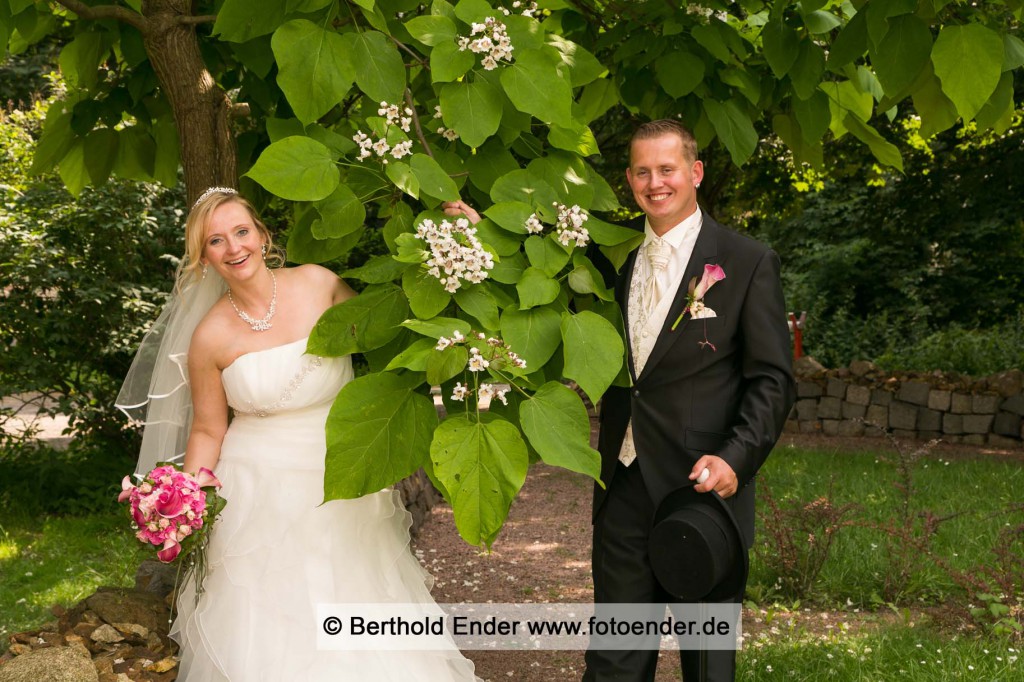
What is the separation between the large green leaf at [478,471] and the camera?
1.75 meters

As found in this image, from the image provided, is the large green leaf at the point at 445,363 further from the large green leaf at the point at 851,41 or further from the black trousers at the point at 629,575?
the large green leaf at the point at 851,41

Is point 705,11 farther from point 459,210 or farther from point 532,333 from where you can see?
point 532,333

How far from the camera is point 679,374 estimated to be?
259 cm

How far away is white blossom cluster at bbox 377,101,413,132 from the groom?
→ 0.68m

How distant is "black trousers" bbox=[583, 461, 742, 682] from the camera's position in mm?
2662

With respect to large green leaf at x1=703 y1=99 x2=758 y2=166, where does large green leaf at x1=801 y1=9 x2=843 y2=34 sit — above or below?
above

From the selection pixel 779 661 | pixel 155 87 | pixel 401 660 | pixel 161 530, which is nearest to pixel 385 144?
pixel 161 530

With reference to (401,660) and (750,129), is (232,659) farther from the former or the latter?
(750,129)

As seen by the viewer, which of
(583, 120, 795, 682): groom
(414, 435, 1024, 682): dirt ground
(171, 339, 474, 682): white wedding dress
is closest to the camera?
(583, 120, 795, 682): groom

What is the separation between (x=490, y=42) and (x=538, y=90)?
0.46ft

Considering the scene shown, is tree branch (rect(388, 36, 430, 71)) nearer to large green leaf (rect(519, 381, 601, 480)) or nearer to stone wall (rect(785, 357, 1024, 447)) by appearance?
large green leaf (rect(519, 381, 601, 480))

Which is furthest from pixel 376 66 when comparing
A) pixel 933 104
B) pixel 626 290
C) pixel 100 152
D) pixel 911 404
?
pixel 911 404

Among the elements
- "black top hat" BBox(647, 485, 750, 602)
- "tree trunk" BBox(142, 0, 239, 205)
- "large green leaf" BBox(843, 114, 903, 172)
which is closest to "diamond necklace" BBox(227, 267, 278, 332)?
"tree trunk" BBox(142, 0, 239, 205)

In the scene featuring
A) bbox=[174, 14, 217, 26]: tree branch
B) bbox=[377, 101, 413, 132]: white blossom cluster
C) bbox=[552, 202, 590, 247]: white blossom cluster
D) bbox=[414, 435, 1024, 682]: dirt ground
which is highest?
bbox=[174, 14, 217, 26]: tree branch
